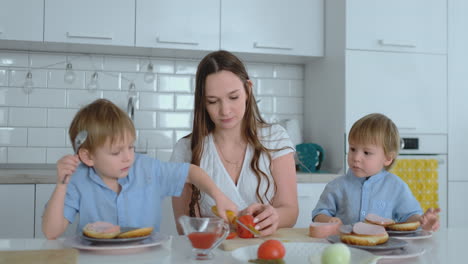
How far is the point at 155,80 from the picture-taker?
342 centimetres

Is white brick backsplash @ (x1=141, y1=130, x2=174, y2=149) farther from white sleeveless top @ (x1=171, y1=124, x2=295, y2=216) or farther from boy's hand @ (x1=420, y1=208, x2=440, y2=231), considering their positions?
boy's hand @ (x1=420, y1=208, x2=440, y2=231)

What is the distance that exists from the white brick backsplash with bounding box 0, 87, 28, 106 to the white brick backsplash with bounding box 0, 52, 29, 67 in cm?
16

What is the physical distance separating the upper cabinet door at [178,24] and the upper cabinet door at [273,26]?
77 mm

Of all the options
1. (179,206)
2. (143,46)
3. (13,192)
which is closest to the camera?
(179,206)

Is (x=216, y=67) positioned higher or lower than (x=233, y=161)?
higher

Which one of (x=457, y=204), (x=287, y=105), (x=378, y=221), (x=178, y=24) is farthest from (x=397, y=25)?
(x=378, y=221)

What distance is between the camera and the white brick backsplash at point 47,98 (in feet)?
10.7

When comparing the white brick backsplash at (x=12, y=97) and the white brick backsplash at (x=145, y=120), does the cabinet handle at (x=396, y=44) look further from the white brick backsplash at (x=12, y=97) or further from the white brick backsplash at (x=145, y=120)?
the white brick backsplash at (x=12, y=97)

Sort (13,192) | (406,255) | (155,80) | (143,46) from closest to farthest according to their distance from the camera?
(406,255), (13,192), (143,46), (155,80)

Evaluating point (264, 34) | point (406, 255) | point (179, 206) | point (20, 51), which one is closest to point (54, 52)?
point (20, 51)

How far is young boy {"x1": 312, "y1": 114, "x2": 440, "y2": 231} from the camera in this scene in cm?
179

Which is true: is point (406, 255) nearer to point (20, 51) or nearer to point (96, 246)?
point (96, 246)

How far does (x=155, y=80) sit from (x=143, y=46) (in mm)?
386

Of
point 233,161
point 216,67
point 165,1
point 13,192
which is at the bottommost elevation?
point 13,192
